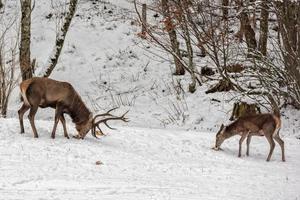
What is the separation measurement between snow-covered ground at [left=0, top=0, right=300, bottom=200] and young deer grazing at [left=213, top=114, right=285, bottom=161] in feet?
1.10

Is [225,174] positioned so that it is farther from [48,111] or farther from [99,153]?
[48,111]

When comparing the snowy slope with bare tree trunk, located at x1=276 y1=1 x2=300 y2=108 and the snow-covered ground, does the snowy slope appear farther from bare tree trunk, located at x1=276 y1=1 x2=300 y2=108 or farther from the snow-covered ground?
bare tree trunk, located at x1=276 y1=1 x2=300 y2=108

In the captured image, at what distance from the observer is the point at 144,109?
20062 millimetres

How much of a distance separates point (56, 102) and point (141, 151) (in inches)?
79.6

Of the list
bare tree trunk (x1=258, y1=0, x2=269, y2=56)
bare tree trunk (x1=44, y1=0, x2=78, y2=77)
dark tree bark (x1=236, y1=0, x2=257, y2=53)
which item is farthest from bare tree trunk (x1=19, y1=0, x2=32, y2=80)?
bare tree trunk (x1=258, y1=0, x2=269, y2=56)

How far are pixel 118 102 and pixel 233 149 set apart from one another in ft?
27.5

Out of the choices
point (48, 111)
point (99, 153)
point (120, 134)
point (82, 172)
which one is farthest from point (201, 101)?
point (82, 172)

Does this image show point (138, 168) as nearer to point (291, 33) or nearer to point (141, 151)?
point (141, 151)

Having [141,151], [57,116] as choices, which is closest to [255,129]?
[141,151]

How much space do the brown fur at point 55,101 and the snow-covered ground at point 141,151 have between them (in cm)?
39

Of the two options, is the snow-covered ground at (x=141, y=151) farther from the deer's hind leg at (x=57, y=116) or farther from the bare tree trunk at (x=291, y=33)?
the bare tree trunk at (x=291, y=33)

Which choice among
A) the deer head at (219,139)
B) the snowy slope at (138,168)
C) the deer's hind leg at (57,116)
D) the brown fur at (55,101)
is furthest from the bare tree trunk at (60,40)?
the deer head at (219,139)

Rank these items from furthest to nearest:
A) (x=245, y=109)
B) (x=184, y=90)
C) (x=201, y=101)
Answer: (x=184, y=90) < (x=201, y=101) < (x=245, y=109)

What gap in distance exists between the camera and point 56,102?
11555mm
